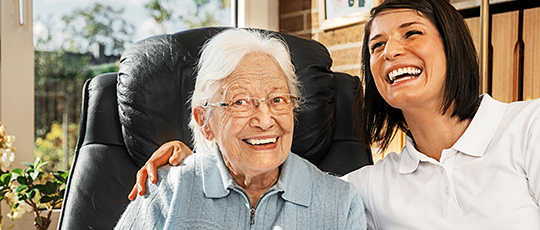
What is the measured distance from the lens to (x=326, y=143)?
1675 millimetres

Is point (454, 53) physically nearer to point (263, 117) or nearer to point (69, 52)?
point (263, 117)

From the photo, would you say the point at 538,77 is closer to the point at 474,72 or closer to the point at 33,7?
the point at 474,72

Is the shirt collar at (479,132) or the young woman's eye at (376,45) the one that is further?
the young woman's eye at (376,45)

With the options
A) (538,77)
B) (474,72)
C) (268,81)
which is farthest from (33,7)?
(538,77)

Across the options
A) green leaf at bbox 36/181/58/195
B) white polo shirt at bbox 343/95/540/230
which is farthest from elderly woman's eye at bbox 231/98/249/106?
green leaf at bbox 36/181/58/195

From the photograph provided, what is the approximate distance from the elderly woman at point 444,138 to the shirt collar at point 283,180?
0.40ft

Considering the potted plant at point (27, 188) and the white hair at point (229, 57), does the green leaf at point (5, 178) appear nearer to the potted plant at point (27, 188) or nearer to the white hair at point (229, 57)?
the potted plant at point (27, 188)

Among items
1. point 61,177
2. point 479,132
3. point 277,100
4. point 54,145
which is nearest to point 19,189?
point 61,177

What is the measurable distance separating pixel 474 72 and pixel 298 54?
57cm

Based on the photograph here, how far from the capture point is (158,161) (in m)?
1.37

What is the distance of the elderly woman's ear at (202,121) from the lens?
137cm

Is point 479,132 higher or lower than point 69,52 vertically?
lower

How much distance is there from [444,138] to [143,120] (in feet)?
2.99

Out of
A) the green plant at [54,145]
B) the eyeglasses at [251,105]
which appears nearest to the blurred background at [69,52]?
the green plant at [54,145]
